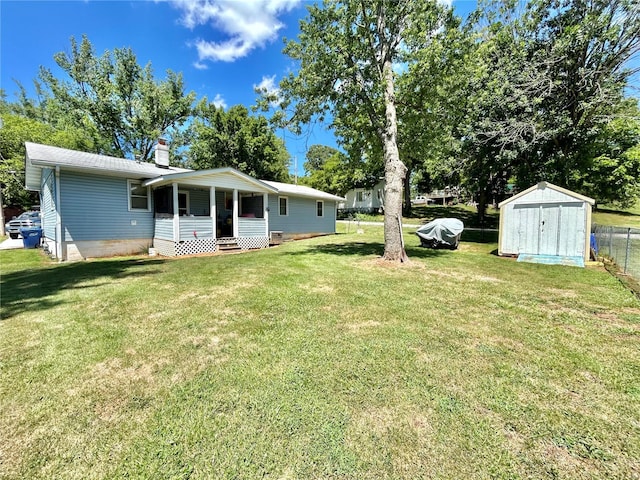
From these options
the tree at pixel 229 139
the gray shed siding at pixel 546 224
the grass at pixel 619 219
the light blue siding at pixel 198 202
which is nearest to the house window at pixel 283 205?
the light blue siding at pixel 198 202

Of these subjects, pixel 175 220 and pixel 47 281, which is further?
pixel 175 220

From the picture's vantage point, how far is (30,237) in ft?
43.5

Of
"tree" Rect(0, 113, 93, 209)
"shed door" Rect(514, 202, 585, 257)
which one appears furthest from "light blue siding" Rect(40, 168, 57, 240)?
"shed door" Rect(514, 202, 585, 257)

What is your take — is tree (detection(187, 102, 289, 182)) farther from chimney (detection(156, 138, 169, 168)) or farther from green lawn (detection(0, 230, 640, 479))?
green lawn (detection(0, 230, 640, 479))

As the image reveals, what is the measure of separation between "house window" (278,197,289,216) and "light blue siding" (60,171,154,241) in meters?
6.88

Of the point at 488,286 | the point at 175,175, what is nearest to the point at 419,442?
the point at 488,286

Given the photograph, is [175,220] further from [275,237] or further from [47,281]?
[275,237]

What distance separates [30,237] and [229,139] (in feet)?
57.3

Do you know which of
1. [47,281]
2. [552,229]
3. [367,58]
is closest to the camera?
[47,281]

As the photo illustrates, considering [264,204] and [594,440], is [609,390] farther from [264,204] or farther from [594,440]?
[264,204]

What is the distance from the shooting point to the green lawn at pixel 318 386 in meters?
1.83

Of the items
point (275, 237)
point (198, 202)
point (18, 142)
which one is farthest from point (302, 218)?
point (18, 142)

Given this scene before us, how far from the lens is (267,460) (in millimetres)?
1820

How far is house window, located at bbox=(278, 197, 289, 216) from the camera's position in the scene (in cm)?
1652
